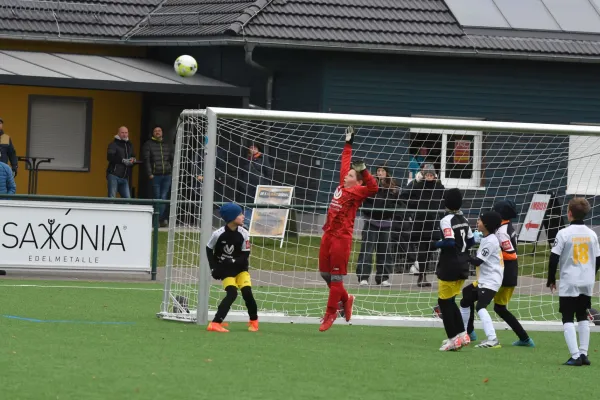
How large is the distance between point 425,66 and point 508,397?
1783 centimetres

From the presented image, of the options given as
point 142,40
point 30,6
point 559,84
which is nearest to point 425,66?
point 559,84

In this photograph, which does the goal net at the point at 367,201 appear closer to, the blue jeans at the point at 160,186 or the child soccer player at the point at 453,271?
the child soccer player at the point at 453,271

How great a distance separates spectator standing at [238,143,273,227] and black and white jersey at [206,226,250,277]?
6575 mm

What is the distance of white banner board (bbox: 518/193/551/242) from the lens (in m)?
23.3

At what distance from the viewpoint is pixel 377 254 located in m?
18.6

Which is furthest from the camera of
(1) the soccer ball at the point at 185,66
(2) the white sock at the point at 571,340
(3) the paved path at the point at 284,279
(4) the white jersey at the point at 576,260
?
(1) the soccer ball at the point at 185,66

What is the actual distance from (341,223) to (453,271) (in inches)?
52.9

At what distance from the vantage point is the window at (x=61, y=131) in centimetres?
2841

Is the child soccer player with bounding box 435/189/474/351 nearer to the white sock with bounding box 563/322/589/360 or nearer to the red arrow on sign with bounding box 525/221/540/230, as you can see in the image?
the white sock with bounding box 563/322/589/360

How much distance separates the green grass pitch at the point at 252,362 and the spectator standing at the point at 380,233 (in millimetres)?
3932

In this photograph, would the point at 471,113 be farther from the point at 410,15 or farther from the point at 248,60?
the point at 248,60

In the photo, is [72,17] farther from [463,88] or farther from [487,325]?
[487,325]

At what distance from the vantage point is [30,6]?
27.8m

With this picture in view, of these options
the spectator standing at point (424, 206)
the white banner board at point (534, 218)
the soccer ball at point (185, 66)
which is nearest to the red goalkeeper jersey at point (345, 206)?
the spectator standing at point (424, 206)
